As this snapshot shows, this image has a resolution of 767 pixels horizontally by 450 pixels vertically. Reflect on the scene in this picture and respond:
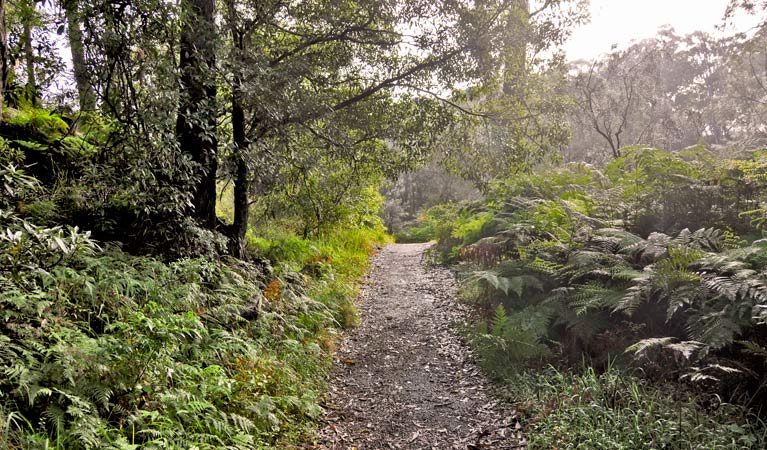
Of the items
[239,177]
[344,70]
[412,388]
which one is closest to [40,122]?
[239,177]

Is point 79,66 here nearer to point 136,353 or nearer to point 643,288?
point 136,353

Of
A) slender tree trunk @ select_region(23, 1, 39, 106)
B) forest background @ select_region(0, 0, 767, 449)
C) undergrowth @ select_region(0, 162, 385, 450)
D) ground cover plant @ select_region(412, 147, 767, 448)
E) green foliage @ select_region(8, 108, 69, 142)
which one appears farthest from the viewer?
Result: green foliage @ select_region(8, 108, 69, 142)

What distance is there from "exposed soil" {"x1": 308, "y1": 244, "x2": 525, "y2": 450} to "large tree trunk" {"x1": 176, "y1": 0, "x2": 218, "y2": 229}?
2985mm

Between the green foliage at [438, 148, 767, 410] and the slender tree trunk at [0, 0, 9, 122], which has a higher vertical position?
the slender tree trunk at [0, 0, 9, 122]

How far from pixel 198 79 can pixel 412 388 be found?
4.17 m

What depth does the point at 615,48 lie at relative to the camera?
12.8m

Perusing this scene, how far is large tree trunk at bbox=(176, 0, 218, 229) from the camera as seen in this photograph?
4773 millimetres

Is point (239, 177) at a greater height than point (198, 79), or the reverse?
point (198, 79)

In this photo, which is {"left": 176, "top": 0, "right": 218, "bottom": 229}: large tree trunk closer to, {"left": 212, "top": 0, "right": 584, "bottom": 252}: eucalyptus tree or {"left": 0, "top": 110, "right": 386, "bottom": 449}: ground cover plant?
{"left": 212, "top": 0, "right": 584, "bottom": 252}: eucalyptus tree

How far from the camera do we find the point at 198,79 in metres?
4.80

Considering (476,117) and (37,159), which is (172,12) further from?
(476,117)

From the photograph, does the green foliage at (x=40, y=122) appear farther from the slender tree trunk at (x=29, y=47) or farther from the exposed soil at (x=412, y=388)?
the exposed soil at (x=412, y=388)

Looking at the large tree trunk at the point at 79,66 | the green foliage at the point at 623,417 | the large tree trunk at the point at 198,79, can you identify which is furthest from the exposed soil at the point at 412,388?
the large tree trunk at the point at 79,66

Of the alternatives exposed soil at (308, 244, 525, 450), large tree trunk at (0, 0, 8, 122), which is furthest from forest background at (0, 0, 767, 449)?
exposed soil at (308, 244, 525, 450)
